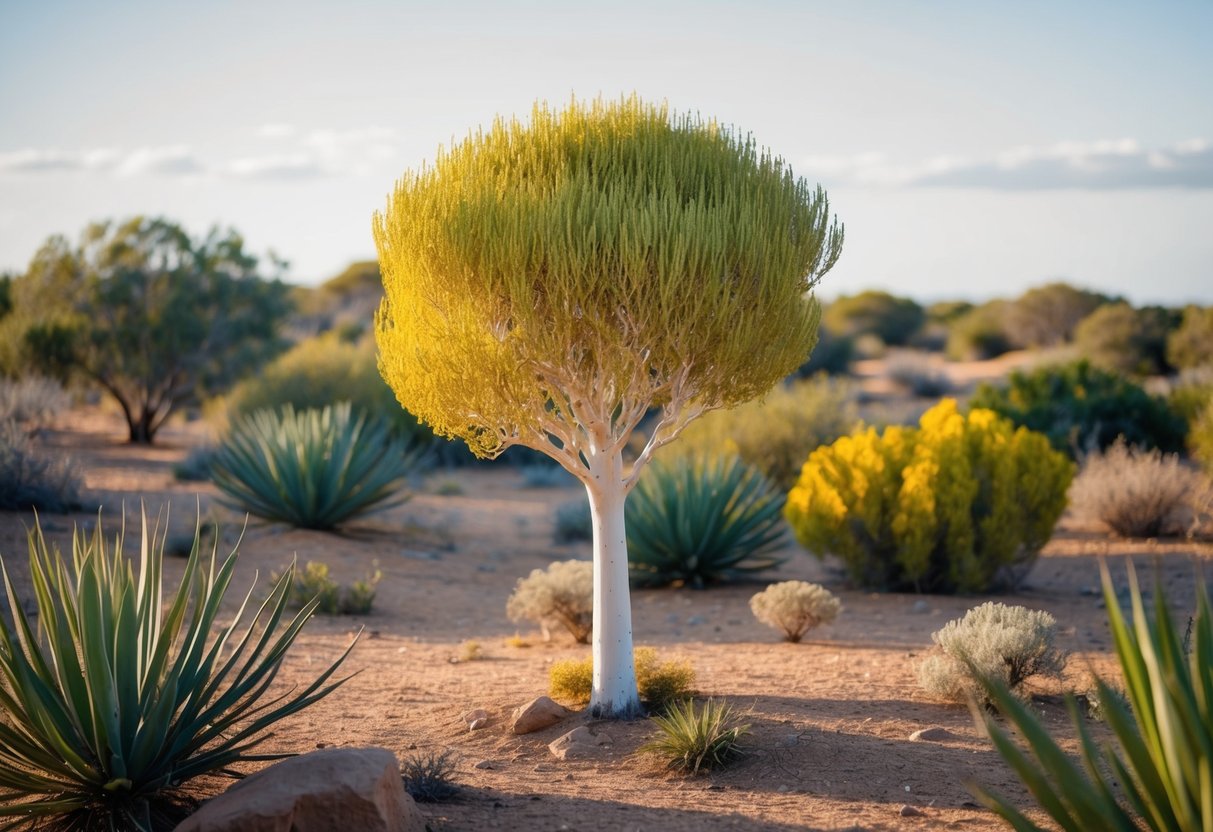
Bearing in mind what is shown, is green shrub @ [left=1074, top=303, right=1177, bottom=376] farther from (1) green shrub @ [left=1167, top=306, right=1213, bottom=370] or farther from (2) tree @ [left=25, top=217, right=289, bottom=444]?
(2) tree @ [left=25, top=217, right=289, bottom=444]

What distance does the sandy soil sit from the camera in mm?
5082

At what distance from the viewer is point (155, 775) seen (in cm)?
476

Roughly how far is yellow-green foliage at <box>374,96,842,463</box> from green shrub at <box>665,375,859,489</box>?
10.9 m

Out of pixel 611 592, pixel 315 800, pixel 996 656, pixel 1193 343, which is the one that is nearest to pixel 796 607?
pixel 996 656

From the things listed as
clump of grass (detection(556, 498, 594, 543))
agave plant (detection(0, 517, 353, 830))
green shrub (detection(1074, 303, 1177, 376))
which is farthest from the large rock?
green shrub (detection(1074, 303, 1177, 376))

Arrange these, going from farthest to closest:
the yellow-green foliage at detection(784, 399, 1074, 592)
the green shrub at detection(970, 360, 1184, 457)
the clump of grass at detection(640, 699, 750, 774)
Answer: the green shrub at detection(970, 360, 1184, 457) < the yellow-green foliage at detection(784, 399, 1074, 592) < the clump of grass at detection(640, 699, 750, 774)

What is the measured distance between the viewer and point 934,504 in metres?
10.4

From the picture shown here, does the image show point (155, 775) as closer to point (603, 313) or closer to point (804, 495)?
point (603, 313)

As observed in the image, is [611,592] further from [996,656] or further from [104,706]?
[104,706]

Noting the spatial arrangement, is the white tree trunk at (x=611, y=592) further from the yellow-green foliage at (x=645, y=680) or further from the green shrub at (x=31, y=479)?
the green shrub at (x=31, y=479)

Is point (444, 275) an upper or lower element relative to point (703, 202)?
lower

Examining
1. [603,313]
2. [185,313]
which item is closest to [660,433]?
[603,313]

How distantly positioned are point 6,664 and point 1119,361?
32872 millimetres

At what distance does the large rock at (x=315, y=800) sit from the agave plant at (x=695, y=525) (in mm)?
7032
